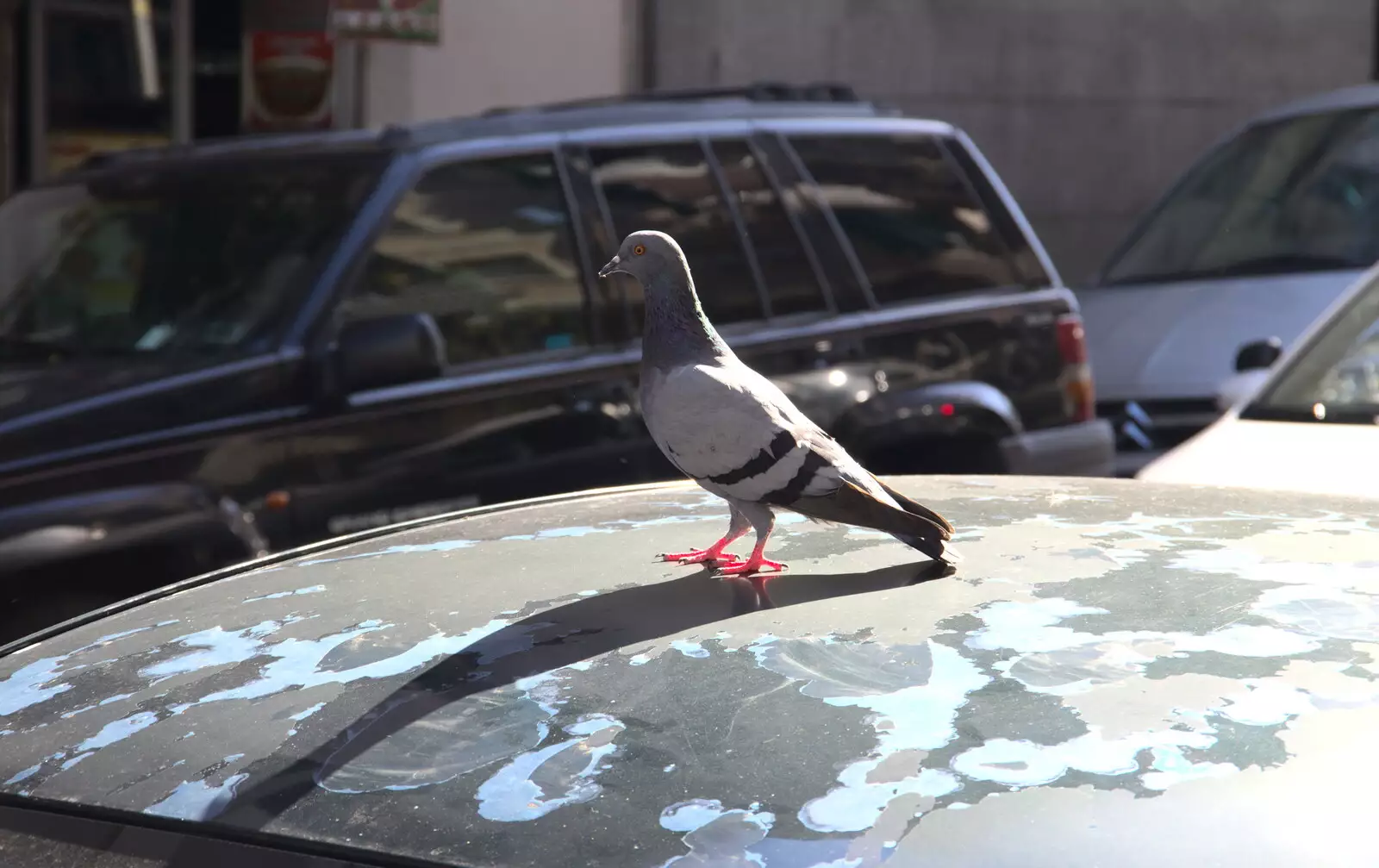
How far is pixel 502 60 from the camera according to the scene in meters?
12.1

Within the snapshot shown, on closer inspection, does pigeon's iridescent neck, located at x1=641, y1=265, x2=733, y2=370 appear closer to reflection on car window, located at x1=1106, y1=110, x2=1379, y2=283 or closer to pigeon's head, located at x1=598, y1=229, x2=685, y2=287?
pigeon's head, located at x1=598, y1=229, x2=685, y2=287

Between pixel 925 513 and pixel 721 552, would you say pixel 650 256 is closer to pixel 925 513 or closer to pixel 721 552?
pixel 721 552

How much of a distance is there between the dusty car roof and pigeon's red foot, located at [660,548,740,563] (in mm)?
46

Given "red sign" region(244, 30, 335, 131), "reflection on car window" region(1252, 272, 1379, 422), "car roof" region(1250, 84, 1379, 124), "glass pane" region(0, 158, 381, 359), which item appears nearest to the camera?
"reflection on car window" region(1252, 272, 1379, 422)

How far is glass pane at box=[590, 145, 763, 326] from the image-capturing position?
5121 mm

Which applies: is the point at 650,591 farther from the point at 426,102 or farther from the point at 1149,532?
the point at 426,102

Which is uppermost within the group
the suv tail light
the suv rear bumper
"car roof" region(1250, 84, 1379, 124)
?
"car roof" region(1250, 84, 1379, 124)

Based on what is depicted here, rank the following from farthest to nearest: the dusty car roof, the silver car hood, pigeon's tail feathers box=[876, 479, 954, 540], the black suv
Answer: the silver car hood < the black suv < pigeon's tail feathers box=[876, 479, 954, 540] < the dusty car roof

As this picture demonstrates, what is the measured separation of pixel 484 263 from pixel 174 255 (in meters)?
0.88

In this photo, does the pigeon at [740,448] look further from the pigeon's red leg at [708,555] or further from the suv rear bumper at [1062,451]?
the suv rear bumper at [1062,451]

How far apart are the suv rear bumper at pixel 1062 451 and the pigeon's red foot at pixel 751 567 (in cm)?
353

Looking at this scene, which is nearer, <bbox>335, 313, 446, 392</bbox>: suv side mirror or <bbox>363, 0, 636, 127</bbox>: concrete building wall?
<bbox>335, 313, 446, 392</bbox>: suv side mirror

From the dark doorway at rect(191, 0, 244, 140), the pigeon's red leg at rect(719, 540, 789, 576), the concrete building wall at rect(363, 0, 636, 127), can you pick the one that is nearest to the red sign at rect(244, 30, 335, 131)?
the dark doorway at rect(191, 0, 244, 140)

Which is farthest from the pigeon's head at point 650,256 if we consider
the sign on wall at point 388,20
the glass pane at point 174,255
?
the sign on wall at point 388,20
